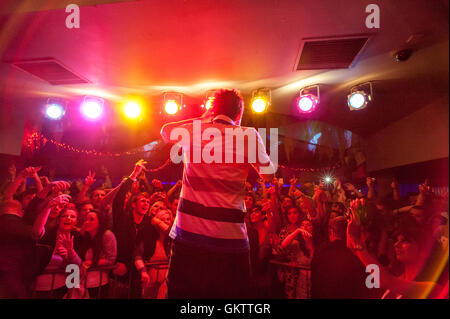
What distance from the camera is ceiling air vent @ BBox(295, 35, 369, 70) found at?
2266 mm

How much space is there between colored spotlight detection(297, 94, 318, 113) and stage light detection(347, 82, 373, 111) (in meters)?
0.42

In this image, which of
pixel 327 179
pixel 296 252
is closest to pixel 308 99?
pixel 327 179

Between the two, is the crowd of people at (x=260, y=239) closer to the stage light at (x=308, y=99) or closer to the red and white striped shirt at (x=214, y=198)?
the stage light at (x=308, y=99)

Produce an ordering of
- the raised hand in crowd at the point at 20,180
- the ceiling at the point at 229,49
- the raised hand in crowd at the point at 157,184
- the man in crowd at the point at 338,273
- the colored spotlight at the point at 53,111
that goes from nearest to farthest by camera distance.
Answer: the ceiling at the point at 229,49 → the man in crowd at the point at 338,273 → the raised hand in crowd at the point at 20,180 → the raised hand in crowd at the point at 157,184 → the colored spotlight at the point at 53,111

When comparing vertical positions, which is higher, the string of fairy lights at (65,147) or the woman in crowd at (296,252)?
the string of fairy lights at (65,147)

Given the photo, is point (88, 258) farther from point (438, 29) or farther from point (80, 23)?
point (438, 29)

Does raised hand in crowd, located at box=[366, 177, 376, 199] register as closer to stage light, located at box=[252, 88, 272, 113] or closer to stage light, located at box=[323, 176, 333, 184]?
stage light, located at box=[323, 176, 333, 184]

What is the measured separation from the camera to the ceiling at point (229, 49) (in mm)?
1963

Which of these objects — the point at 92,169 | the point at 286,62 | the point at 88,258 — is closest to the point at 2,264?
the point at 88,258

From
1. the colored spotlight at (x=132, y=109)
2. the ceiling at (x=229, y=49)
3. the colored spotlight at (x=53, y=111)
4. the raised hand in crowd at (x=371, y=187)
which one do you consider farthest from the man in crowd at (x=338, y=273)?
the colored spotlight at (x=53, y=111)

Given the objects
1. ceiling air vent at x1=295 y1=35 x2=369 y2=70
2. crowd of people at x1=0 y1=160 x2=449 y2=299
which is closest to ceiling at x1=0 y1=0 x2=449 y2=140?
ceiling air vent at x1=295 y1=35 x2=369 y2=70

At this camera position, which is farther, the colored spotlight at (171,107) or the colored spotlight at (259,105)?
the colored spotlight at (171,107)

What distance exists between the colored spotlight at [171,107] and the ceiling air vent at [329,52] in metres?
1.58

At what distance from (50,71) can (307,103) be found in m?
3.12
